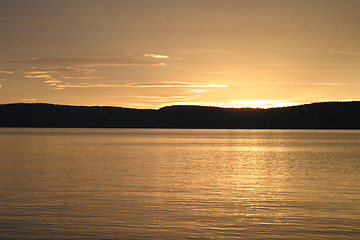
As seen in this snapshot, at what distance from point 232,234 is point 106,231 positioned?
484cm

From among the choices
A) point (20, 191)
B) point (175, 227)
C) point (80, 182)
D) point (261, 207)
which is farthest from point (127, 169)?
point (175, 227)

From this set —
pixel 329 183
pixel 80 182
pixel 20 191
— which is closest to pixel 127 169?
pixel 80 182

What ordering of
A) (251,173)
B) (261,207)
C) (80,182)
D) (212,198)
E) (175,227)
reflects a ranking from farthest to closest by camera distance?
(251,173) → (80,182) → (212,198) → (261,207) → (175,227)

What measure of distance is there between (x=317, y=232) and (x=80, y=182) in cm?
1895

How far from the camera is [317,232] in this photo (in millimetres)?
17688

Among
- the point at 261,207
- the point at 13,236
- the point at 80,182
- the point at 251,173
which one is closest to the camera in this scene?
the point at 13,236

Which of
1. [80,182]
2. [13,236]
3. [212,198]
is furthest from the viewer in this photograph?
[80,182]

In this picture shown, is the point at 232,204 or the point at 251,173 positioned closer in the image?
the point at 232,204

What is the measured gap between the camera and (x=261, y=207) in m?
23.0

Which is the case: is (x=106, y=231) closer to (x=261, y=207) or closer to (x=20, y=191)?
(x=261, y=207)

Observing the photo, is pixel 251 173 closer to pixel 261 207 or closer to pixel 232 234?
pixel 261 207

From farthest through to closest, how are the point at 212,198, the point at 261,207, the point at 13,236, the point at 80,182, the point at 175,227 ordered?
the point at 80,182, the point at 212,198, the point at 261,207, the point at 175,227, the point at 13,236

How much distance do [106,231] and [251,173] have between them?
24185 millimetres

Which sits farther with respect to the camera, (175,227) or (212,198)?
→ (212,198)
